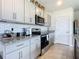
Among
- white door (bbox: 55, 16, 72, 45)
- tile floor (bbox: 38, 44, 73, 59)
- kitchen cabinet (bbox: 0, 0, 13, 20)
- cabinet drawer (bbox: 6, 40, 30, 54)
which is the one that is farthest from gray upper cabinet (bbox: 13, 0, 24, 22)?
white door (bbox: 55, 16, 72, 45)

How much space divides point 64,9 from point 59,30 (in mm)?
1547

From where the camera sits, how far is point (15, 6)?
2615 mm

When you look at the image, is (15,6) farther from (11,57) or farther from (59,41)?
(59,41)

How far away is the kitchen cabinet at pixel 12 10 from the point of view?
2.16 meters

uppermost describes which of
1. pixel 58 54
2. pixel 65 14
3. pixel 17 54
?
pixel 65 14

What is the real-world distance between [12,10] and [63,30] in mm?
4756

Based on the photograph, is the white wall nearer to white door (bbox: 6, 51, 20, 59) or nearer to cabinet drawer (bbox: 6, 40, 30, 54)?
cabinet drawer (bbox: 6, 40, 30, 54)

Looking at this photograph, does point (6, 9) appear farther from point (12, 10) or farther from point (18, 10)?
point (18, 10)

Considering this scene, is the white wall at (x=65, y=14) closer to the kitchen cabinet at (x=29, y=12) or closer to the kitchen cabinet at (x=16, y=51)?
the kitchen cabinet at (x=29, y=12)

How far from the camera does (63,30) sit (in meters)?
6.52

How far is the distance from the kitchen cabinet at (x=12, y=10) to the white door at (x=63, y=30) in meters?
4.17

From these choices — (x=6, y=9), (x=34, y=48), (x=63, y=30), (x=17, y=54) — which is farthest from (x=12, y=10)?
(x=63, y=30)

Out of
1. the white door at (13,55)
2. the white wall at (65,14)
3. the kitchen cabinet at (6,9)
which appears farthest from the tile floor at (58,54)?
the kitchen cabinet at (6,9)

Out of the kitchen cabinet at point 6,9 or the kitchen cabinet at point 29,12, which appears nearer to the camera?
the kitchen cabinet at point 6,9
